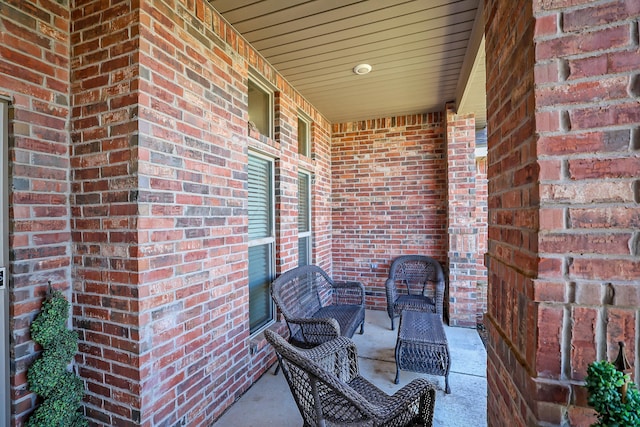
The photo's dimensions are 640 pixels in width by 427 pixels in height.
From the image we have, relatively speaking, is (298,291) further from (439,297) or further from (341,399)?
(439,297)

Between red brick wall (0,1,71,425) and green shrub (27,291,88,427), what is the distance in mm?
71

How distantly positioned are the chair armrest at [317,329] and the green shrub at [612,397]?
1.75m

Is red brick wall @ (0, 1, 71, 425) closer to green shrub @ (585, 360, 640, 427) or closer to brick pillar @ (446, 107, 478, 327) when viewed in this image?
green shrub @ (585, 360, 640, 427)

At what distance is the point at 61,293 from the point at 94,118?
101 centimetres

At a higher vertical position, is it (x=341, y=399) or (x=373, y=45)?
(x=373, y=45)

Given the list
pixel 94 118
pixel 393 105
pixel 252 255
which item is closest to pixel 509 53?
pixel 94 118

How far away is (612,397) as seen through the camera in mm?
651

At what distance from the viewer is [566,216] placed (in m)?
0.80

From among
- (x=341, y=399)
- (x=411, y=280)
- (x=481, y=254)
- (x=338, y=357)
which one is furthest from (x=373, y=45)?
(x=481, y=254)

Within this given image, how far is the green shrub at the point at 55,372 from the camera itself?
1.40m

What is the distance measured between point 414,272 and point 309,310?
5.84 feet

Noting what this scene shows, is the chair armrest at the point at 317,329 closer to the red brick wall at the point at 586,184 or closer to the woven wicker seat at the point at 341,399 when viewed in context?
the woven wicker seat at the point at 341,399

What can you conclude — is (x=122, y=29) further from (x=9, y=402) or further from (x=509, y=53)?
(x=9, y=402)

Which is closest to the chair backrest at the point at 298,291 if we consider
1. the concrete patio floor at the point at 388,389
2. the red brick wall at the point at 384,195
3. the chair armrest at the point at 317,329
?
the chair armrest at the point at 317,329
